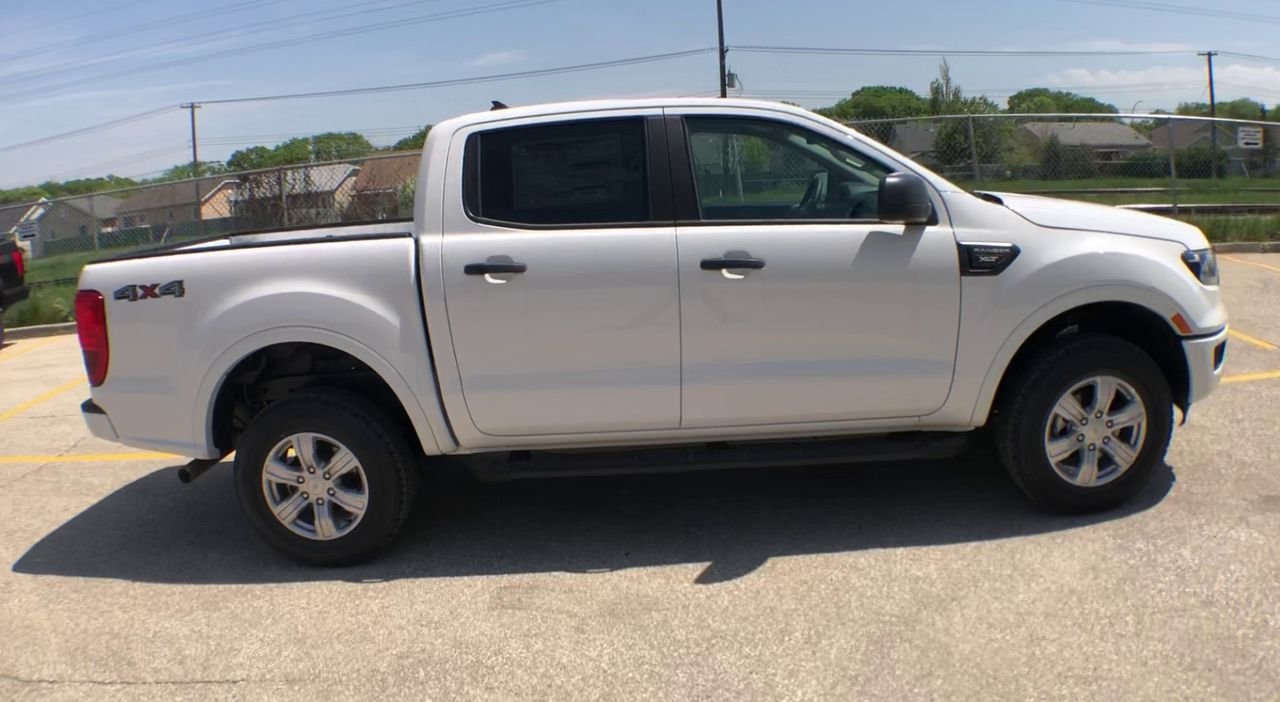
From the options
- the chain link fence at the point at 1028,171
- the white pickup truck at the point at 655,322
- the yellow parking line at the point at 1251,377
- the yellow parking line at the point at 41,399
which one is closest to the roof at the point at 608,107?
the white pickup truck at the point at 655,322

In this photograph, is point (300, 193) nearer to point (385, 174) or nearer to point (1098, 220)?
point (385, 174)

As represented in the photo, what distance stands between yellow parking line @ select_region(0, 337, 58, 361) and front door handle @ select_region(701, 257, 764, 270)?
1016 cm

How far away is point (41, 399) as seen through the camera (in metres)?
8.96

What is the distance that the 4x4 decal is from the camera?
4594 millimetres

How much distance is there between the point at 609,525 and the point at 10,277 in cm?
1030

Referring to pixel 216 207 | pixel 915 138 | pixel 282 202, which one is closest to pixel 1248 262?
pixel 915 138

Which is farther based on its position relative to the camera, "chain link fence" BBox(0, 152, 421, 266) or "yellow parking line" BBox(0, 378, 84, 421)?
"chain link fence" BBox(0, 152, 421, 266)

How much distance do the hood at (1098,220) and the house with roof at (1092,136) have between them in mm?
11238

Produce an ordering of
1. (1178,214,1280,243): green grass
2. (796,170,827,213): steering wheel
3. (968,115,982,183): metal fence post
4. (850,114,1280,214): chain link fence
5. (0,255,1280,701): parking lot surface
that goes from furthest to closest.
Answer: (850,114,1280,214): chain link fence < (968,115,982,183): metal fence post < (1178,214,1280,243): green grass < (796,170,827,213): steering wheel < (0,255,1280,701): parking lot surface

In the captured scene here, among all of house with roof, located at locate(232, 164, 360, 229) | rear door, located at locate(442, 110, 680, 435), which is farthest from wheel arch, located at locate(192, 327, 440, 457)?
house with roof, located at locate(232, 164, 360, 229)

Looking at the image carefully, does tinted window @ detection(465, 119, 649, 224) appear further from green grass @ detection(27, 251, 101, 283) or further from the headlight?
green grass @ detection(27, 251, 101, 283)

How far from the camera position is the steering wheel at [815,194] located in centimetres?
468

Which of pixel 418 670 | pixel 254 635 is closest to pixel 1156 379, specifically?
pixel 418 670

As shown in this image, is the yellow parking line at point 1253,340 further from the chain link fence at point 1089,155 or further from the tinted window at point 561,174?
the chain link fence at point 1089,155
